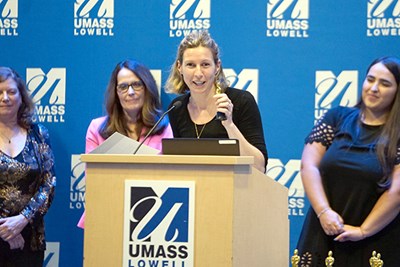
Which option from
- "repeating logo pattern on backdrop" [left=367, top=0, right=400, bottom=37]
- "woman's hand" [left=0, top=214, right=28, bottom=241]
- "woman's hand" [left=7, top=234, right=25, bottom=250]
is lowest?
"woman's hand" [left=7, top=234, right=25, bottom=250]

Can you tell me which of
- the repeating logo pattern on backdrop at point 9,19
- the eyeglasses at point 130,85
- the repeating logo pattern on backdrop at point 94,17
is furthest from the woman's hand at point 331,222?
the repeating logo pattern on backdrop at point 9,19

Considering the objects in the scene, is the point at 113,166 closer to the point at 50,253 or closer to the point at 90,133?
the point at 90,133

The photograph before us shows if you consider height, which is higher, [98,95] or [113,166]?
[98,95]

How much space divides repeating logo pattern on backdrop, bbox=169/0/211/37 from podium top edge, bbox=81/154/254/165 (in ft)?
7.70

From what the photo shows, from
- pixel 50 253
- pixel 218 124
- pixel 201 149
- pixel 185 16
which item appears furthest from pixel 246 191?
pixel 50 253

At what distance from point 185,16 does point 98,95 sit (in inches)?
30.9

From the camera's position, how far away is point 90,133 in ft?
13.7

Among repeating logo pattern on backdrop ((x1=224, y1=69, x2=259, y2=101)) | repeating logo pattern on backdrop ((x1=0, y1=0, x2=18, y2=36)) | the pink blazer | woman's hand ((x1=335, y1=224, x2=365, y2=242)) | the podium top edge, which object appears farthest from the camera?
repeating logo pattern on backdrop ((x1=0, y1=0, x2=18, y2=36))

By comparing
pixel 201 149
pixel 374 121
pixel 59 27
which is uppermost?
pixel 59 27

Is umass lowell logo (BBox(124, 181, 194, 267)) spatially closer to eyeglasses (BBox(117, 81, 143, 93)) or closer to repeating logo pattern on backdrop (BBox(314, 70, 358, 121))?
eyeglasses (BBox(117, 81, 143, 93))

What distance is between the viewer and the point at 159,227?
2.09 metres

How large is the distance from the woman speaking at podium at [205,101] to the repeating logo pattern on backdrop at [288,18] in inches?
35.8

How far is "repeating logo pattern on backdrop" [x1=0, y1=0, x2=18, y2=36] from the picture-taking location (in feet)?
15.4

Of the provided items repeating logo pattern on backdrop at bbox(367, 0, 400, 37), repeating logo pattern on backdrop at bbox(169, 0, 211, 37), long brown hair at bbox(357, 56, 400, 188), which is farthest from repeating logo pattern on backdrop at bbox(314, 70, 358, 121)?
repeating logo pattern on backdrop at bbox(169, 0, 211, 37)
